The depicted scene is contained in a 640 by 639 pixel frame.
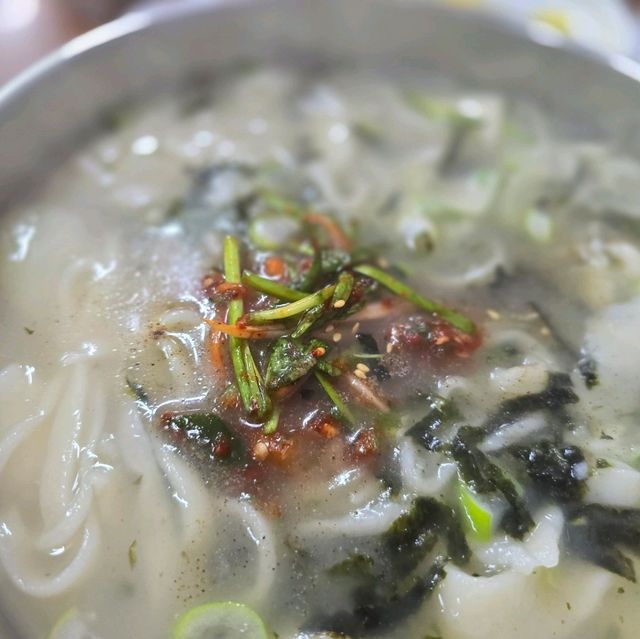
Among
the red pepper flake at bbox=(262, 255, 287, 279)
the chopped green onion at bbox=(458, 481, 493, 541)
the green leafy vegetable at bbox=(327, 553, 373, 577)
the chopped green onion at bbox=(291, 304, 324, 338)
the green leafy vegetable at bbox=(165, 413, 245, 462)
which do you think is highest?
the chopped green onion at bbox=(291, 304, 324, 338)

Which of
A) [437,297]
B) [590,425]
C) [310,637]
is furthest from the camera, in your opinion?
[437,297]

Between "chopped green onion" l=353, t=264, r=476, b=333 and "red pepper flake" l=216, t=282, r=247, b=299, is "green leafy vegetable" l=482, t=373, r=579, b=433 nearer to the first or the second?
"chopped green onion" l=353, t=264, r=476, b=333

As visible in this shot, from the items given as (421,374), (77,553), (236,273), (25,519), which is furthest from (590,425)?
(25,519)

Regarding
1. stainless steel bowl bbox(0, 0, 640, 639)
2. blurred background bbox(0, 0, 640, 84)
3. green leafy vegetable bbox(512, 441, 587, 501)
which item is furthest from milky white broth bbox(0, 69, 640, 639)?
blurred background bbox(0, 0, 640, 84)

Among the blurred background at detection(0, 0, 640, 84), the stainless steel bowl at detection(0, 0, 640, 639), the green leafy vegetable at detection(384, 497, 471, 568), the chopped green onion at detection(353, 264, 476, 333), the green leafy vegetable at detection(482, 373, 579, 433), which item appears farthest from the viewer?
the blurred background at detection(0, 0, 640, 84)

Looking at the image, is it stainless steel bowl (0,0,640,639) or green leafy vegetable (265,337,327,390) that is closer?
green leafy vegetable (265,337,327,390)

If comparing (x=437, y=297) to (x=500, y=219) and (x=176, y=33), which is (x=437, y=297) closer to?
(x=500, y=219)

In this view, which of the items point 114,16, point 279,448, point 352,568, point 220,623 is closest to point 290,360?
point 279,448
